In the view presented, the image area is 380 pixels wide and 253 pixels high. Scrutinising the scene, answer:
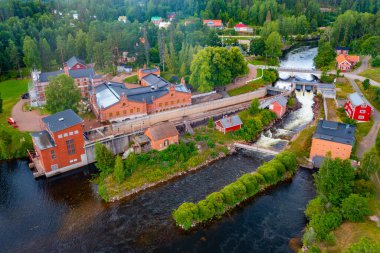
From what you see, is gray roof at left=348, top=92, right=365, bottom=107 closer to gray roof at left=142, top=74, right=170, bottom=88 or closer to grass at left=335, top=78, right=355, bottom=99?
grass at left=335, top=78, right=355, bottom=99

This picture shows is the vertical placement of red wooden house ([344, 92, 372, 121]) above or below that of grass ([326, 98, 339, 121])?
above

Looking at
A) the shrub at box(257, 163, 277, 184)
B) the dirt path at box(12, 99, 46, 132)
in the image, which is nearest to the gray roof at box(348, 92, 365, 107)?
the shrub at box(257, 163, 277, 184)

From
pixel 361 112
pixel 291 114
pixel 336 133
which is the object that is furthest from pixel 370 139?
pixel 291 114

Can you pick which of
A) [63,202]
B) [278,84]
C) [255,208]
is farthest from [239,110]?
[63,202]

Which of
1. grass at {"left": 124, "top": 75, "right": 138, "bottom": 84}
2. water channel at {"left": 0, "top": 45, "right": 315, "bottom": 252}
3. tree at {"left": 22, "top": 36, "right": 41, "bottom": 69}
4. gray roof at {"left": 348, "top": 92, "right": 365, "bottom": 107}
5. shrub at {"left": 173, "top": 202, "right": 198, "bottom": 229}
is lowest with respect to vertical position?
water channel at {"left": 0, "top": 45, "right": 315, "bottom": 252}

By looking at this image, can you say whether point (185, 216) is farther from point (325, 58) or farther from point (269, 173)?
point (325, 58)

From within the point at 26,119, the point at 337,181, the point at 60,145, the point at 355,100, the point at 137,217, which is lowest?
the point at 137,217
